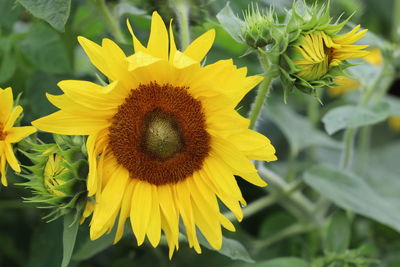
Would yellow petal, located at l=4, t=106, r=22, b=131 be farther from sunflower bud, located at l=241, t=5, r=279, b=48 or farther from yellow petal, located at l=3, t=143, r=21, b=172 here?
sunflower bud, located at l=241, t=5, r=279, b=48

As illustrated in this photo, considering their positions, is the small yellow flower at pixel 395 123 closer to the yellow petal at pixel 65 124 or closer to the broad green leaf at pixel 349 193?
the broad green leaf at pixel 349 193

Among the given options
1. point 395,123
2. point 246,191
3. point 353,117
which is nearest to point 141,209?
point 353,117

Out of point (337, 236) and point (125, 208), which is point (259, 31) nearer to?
point (125, 208)

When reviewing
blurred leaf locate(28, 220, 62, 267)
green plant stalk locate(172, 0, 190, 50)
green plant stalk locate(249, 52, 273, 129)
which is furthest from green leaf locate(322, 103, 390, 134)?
blurred leaf locate(28, 220, 62, 267)

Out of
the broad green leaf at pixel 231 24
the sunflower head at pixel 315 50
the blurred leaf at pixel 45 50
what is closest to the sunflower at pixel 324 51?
the sunflower head at pixel 315 50

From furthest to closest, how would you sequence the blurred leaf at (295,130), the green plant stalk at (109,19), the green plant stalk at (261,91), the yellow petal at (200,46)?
the blurred leaf at (295,130) → the green plant stalk at (109,19) → the green plant stalk at (261,91) → the yellow petal at (200,46)

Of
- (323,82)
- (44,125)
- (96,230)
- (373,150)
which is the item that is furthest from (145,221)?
(373,150)
